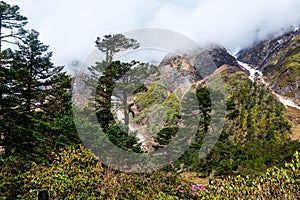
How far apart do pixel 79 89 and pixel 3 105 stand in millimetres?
3474

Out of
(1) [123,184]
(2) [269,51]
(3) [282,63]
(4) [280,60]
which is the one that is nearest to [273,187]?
(1) [123,184]

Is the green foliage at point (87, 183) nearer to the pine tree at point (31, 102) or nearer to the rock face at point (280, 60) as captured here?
the pine tree at point (31, 102)

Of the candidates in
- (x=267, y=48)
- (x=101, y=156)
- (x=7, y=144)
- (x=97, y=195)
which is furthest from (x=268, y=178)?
(x=267, y=48)

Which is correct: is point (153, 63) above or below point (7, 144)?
above

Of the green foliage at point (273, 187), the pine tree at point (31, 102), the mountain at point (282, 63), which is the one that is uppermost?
the mountain at point (282, 63)

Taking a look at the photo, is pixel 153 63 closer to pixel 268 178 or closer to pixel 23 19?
pixel 23 19

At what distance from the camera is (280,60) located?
94.1 meters

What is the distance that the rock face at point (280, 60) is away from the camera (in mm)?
72062

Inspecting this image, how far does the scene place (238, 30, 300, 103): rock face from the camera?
72.1 metres

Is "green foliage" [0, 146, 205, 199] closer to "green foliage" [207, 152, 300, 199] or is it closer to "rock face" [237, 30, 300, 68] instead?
"green foliage" [207, 152, 300, 199]

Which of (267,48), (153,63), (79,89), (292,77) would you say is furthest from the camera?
(267,48)

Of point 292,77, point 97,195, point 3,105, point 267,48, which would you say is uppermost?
point 267,48

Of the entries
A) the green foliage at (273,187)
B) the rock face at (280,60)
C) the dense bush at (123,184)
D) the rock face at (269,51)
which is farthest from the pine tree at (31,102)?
the rock face at (269,51)

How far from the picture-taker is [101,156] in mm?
9781
